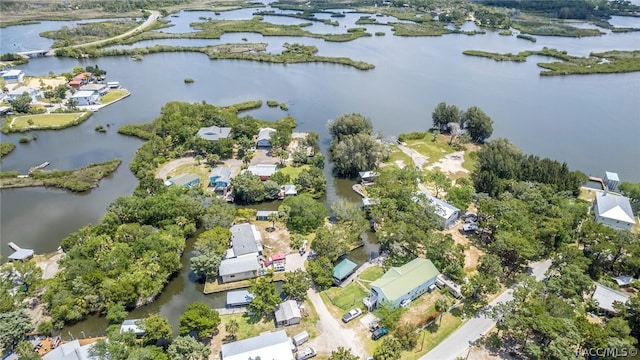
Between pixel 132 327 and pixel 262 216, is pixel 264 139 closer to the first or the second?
pixel 262 216

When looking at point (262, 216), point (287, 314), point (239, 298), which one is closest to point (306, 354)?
point (287, 314)

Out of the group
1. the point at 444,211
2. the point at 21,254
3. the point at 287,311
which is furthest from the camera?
the point at 444,211

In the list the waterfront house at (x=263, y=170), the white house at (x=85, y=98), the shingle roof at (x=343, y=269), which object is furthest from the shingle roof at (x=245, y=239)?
the white house at (x=85, y=98)

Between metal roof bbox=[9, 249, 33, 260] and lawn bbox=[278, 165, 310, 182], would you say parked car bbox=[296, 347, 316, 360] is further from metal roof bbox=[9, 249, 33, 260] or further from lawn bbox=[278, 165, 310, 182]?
metal roof bbox=[9, 249, 33, 260]

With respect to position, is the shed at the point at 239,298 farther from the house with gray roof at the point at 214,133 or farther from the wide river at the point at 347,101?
the house with gray roof at the point at 214,133

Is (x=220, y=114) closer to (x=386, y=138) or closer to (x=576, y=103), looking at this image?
(x=386, y=138)

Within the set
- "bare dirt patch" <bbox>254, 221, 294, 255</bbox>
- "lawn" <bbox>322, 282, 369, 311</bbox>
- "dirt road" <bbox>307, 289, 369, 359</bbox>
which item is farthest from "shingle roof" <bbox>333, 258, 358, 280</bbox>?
"bare dirt patch" <bbox>254, 221, 294, 255</bbox>

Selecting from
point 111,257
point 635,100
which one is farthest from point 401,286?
point 635,100
